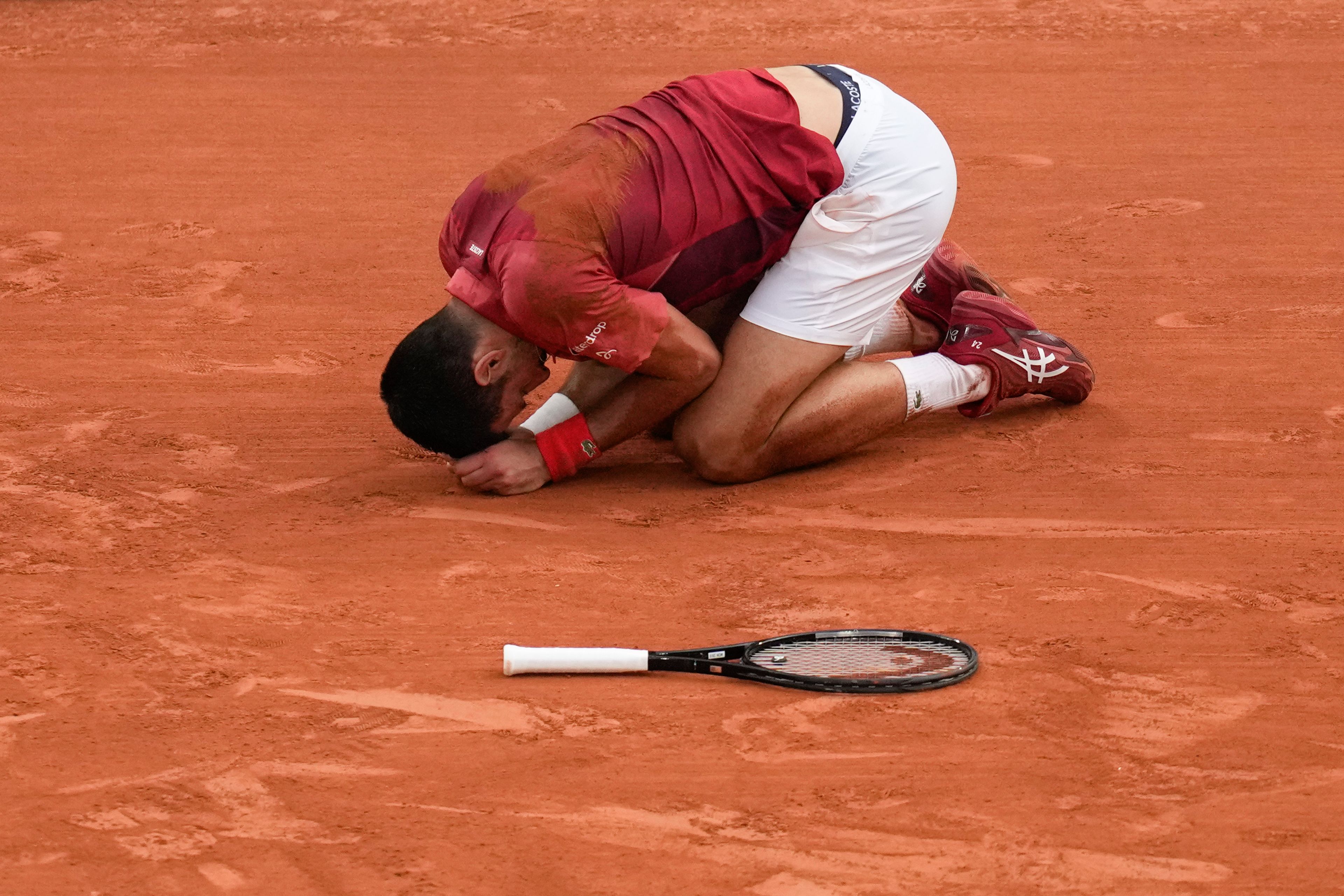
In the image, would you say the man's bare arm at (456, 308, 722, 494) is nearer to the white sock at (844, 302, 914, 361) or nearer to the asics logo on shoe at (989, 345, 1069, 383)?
the white sock at (844, 302, 914, 361)

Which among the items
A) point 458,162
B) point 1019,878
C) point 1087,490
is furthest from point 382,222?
point 1019,878

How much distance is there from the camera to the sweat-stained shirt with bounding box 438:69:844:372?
11.3 feet

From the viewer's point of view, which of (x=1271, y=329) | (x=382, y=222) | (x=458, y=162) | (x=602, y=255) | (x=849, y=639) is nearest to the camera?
(x=849, y=639)

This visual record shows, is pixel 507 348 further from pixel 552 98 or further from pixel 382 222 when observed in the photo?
pixel 552 98

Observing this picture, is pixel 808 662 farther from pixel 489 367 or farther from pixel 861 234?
pixel 861 234

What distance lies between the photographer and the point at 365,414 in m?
4.33

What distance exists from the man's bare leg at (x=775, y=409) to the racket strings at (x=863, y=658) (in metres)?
0.87

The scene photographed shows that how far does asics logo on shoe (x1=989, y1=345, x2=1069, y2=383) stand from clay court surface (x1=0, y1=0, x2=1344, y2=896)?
14cm

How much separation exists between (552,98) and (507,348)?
10.8 ft

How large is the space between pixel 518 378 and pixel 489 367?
10 centimetres

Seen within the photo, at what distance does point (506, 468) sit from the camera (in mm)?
3787

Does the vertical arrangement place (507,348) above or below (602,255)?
below

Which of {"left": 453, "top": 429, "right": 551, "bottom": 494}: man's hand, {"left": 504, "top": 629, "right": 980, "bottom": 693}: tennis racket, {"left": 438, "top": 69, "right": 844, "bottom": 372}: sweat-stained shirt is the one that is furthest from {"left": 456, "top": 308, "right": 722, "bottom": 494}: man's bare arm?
{"left": 504, "top": 629, "right": 980, "bottom": 693}: tennis racket

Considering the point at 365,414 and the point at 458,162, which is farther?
the point at 458,162
